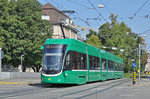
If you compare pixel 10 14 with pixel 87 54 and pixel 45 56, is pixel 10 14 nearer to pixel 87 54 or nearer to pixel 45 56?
pixel 87 54

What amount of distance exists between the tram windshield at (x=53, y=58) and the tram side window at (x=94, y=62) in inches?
238

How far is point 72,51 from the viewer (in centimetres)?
2217

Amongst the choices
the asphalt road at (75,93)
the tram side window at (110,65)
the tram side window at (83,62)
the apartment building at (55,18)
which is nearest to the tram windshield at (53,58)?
the asphalt road at (75,93)

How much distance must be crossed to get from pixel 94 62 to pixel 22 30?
19571 millimetres

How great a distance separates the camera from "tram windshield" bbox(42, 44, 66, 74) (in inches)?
822

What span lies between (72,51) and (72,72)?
1.50 m

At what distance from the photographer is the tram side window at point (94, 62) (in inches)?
1068

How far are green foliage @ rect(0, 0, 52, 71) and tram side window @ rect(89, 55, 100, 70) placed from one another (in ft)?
55.3

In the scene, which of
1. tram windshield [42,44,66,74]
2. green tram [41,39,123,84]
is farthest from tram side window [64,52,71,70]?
tram windshield [42,44,66,74]

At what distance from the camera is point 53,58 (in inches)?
830

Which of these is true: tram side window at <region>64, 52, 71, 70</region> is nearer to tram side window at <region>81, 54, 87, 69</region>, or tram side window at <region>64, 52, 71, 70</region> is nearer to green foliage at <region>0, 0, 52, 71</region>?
tram side window at <region>81, 54, 87, 69</region>

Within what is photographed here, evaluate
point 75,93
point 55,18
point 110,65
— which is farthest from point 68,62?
point 55,18

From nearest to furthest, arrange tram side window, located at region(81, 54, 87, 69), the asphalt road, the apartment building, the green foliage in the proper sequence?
1. the asphalt road
2. tram side window, located at region(81, 54, 87, 69)
3. the green foliage
4. the apartment building

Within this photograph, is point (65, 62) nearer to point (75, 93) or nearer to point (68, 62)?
point (68, 62)
